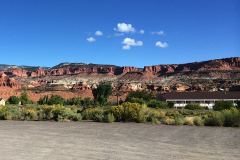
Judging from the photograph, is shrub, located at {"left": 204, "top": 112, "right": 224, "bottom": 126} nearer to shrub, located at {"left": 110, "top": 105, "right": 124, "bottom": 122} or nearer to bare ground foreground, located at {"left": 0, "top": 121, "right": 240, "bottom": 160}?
bare ground foreground, located at {"left": 0, "top": 121, "right": 240, "bottom": 160}

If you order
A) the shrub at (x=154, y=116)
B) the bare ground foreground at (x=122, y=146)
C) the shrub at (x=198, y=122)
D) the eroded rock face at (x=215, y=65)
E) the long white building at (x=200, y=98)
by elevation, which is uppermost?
the eroded rock face at (x=215, y=65)

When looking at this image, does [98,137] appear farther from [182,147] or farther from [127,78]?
[127,78]

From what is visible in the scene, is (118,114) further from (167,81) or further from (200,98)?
(167,81)

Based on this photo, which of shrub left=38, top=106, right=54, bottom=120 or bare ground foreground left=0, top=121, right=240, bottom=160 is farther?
shrub left=38, top=106, right=54, bottom=120

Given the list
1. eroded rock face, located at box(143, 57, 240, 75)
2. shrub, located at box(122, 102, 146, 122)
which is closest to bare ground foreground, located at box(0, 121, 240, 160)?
shrub, located at box(122, 102, 146, 122)

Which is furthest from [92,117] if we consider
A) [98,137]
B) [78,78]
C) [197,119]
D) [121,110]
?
[78,78]

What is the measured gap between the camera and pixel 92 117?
1374 inches

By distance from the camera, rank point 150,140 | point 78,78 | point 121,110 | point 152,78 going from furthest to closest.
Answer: point 78,78, point 152,78, point 121,110, point 150,140

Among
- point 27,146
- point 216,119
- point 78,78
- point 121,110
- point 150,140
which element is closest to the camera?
point 27,146

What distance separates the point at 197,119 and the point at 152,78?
5988 inches

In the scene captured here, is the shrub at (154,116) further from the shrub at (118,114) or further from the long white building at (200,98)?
the long white building at (200,98)

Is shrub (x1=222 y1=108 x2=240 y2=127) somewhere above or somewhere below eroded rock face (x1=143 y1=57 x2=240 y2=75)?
below

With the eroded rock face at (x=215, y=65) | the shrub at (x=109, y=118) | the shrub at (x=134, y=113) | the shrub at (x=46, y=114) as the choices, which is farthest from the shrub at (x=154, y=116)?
the eroded rock face at (x=215, y=65)

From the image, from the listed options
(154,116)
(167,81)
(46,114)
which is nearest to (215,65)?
(167,81)
